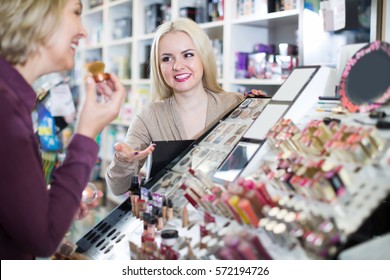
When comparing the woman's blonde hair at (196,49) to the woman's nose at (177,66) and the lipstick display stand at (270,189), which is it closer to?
the woman's nose at (177,66)

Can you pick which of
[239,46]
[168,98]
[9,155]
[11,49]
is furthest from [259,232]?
[239,46]

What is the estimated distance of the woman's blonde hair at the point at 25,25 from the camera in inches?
39.9

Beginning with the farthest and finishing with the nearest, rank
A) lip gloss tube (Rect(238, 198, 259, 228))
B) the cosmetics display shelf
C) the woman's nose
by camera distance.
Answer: the woman's nose, lip gloss tube (Rect(238, 198, 259, 228)), the cosmetics display shelf

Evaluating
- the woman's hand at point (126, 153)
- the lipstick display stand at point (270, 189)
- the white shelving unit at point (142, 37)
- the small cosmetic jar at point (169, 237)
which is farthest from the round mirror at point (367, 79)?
the white shelving unit at point (142, 37)

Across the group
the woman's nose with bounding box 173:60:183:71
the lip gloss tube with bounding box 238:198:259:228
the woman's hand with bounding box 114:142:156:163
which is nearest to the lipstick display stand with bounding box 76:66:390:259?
the lip gloss tube with bounding box 238:198:259:228

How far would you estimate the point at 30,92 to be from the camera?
1.09 meters

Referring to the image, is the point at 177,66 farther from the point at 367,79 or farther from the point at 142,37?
the point at 142,37

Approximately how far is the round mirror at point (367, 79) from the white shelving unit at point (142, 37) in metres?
1.58

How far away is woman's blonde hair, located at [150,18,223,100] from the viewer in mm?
2086

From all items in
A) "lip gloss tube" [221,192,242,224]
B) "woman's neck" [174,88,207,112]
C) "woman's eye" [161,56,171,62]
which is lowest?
"lip gloss tube" [221,192,242,224]

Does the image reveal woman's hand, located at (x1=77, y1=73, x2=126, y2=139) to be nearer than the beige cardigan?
Yes

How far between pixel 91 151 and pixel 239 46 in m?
2.45

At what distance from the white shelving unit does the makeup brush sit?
1770mm

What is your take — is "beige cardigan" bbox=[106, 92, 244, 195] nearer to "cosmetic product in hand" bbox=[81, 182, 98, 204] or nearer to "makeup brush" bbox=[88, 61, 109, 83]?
"cosmetic product in hand" bbox=[81, 182, 98, 204]
